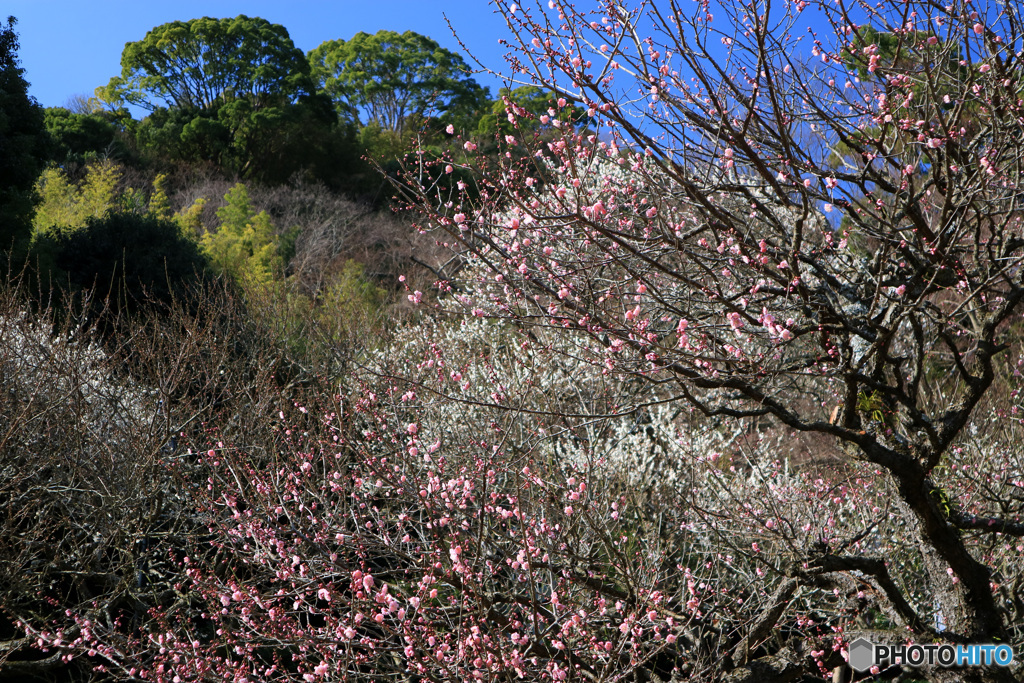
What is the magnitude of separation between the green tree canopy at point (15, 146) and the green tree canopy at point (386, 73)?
19329 millimetres

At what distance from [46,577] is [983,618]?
5.99 m

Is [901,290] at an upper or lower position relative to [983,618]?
upper

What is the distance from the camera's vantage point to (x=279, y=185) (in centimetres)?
2461

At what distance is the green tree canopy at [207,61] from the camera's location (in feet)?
92.7

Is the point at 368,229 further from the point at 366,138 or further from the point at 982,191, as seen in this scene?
the point at 982,191

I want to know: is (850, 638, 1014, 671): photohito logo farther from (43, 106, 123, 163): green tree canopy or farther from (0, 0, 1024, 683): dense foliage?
(43, 106, 123, 163): green tree canopy

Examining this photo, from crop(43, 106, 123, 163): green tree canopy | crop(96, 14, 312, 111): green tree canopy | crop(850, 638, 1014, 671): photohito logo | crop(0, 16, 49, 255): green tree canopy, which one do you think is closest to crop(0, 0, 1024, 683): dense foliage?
crop(850, 638, 1014, 671): photohito logo

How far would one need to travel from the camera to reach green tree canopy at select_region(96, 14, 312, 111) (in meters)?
28.2

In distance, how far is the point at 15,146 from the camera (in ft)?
39.7

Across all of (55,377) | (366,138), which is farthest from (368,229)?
(55,377)

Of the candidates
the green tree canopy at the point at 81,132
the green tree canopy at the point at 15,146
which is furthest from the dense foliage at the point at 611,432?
the green tree canopy at the point at 81,132

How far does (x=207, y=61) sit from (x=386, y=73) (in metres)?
7.03

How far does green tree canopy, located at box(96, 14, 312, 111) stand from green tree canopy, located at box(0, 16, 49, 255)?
1624 centimetres

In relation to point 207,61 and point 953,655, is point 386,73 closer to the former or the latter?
point 207,61
